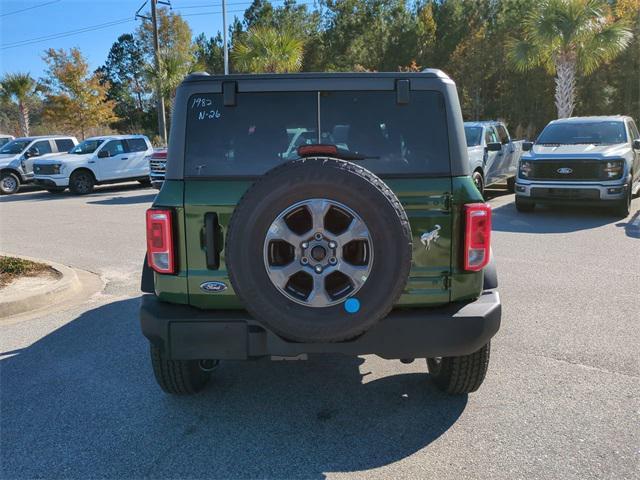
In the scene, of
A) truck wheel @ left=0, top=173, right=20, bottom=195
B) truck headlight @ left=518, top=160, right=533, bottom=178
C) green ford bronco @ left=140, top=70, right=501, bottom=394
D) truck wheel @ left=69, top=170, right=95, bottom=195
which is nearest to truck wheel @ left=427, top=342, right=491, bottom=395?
green ford bronco @ left=140, top=70, right=501, bottom=394

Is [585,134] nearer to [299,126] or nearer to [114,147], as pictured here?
[299,126]

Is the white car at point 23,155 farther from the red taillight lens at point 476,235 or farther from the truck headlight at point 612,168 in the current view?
the red taillight lens at point 476,235

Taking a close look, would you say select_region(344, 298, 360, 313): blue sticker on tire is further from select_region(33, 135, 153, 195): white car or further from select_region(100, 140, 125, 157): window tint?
select_region(100, 140, 125, 157): window tint

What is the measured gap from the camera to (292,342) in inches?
119

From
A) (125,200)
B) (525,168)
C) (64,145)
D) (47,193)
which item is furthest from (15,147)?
(525,168)

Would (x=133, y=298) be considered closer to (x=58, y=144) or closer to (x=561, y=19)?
(x=58, y=144)

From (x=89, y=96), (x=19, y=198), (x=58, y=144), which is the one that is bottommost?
(x=19, y=198)

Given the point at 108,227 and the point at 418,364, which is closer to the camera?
the point at 418,364

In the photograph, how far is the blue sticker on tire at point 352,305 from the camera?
2.79 m

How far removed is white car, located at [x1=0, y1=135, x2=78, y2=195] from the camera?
18.5 metres

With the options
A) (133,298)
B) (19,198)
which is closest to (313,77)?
(133,298)

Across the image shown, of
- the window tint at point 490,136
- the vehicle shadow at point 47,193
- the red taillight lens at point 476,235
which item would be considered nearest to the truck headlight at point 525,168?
the window tint at point 490,136

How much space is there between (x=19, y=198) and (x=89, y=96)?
1555cm

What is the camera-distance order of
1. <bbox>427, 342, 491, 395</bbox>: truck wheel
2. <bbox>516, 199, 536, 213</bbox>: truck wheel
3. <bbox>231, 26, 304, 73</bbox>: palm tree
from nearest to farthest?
<bbox>427, 342, 491, 395</bbox>: truck wheel, <bbox>516, 199, 536, 213</bbox>: truck wheel, <bbox>231, 26, 304, 73</bbox>: palm tree
